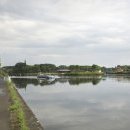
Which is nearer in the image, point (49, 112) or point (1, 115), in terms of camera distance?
point (1, 115)

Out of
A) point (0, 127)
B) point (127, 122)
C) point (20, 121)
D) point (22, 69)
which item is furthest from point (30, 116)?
point (22, 69)

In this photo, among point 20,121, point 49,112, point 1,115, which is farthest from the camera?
point 49,112

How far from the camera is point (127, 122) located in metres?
20.8

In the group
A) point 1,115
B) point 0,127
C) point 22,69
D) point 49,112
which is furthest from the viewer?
point 22,69

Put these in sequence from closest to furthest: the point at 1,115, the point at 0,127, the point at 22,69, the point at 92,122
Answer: the point at 0,127
the point at 1,115
the point at 92,122
the point at 22,69

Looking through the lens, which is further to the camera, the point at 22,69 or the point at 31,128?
the point at 22,69

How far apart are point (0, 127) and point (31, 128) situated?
141cm

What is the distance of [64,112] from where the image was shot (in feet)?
85.2

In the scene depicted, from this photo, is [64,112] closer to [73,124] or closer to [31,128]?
[73,124]

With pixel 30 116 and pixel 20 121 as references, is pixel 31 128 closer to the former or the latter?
pixel 20 121

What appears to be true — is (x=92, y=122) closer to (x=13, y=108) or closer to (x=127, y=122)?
(x=127, y=122)

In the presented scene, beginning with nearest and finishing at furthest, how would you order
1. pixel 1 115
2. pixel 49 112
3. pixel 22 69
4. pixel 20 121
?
1. pixel 20 121
2. pixel 1 115
3. pixel 49 112
4. pixel 22 69

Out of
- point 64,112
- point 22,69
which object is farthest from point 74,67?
point 64,112

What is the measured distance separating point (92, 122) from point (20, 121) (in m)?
5.45
